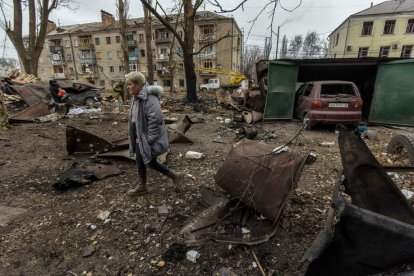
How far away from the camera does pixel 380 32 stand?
2791 centimetres

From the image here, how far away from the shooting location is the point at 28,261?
2141 millimetres

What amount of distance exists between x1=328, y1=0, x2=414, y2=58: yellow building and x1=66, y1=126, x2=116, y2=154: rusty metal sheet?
33928 millimetres

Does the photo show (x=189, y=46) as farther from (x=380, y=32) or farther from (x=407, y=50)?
(x=407, y=50)

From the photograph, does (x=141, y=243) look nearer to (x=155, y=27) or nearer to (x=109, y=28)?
(x=155, y=27)

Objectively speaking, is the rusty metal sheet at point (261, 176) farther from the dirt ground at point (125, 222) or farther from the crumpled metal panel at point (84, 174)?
the crumpled metal panel at point (84, 174)

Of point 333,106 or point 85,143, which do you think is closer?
point 85,143

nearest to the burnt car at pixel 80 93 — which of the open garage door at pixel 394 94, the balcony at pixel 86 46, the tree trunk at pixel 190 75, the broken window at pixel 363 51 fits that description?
the tree trunk at pixel 190 75

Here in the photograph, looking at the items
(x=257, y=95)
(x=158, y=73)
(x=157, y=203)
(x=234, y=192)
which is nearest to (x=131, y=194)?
(x=157, y=203)

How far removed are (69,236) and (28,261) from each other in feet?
1.24

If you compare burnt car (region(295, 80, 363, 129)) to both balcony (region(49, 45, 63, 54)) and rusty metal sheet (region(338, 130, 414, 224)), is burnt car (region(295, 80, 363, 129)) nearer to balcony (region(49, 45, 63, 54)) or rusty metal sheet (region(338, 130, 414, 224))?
rusty metal sheet (region(338, 130, 414, 224))

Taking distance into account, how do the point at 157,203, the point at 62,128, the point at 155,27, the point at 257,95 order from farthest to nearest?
the point at 155,27 < the point at 257,95 < the point at 62,128 < the point at 157,203

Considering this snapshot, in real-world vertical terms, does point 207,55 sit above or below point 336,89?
above

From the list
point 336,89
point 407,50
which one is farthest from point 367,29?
point 336,89

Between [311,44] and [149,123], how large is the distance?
5340 cm
